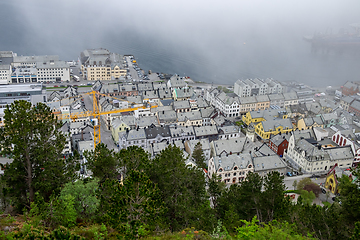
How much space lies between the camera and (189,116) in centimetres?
6075

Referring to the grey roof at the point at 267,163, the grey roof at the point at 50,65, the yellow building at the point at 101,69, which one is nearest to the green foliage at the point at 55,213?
the grey roof at the point at 267,163

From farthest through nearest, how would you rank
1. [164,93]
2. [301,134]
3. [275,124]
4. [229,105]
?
[164,93], [229,105], [275,124], [301,134]

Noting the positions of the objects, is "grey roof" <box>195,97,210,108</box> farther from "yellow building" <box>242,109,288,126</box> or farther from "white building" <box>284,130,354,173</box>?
"white building" <box>284,130,354,173</box>

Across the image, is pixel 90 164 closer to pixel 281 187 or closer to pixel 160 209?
pixel 160 209

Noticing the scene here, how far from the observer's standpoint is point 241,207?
2752cm

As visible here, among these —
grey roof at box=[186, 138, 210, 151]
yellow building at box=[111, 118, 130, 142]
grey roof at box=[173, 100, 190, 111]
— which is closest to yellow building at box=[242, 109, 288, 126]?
grey roof at box=[173, 100, 190, 111]

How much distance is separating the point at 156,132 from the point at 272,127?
20549mm

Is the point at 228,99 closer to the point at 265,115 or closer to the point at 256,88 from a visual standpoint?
the point at 265,115

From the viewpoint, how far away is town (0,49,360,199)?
4644 cm

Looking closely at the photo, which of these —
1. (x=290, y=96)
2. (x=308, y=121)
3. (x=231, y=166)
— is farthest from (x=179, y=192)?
(x=290, y=96)

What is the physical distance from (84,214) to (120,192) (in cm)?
584

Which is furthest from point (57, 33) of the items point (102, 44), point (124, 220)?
point (124, 220)

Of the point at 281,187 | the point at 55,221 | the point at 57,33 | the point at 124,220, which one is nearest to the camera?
the point at 124,220

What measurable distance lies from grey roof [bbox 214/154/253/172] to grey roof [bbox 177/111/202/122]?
17.8m
